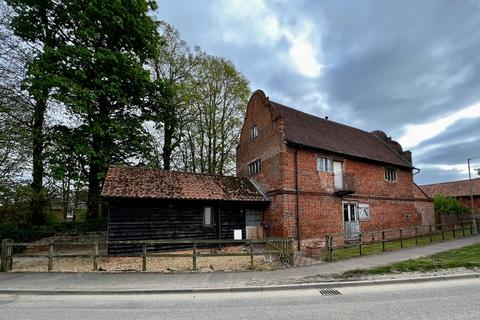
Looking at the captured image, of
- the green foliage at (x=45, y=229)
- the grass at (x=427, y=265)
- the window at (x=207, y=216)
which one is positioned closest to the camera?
the grass at (x=427, y=265)

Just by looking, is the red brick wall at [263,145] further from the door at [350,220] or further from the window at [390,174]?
the window at [390,174]

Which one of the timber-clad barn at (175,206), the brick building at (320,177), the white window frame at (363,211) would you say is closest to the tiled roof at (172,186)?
the timber-clad barn at (175,206)

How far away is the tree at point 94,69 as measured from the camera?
17469 mm

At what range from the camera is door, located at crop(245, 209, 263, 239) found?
18.0 meters

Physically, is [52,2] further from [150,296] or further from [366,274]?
[366,274]

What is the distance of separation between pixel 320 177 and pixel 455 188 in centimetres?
3826

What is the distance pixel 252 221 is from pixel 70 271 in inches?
413

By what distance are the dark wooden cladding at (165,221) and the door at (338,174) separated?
657cm

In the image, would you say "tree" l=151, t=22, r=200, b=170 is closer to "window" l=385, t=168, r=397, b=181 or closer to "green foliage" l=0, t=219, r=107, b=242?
"green foliage" l=0, t=219, r=107, b=242

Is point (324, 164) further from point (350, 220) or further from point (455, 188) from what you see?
point (455, 188)

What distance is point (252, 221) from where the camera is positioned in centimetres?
1833

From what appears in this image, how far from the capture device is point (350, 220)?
62.8 feet

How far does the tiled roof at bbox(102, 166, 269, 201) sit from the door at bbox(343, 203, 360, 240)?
18.2ft

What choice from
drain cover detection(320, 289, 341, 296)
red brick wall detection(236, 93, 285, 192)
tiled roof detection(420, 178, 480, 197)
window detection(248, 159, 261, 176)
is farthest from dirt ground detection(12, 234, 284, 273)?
tiled roof detection(420, 178, 480, 197)
